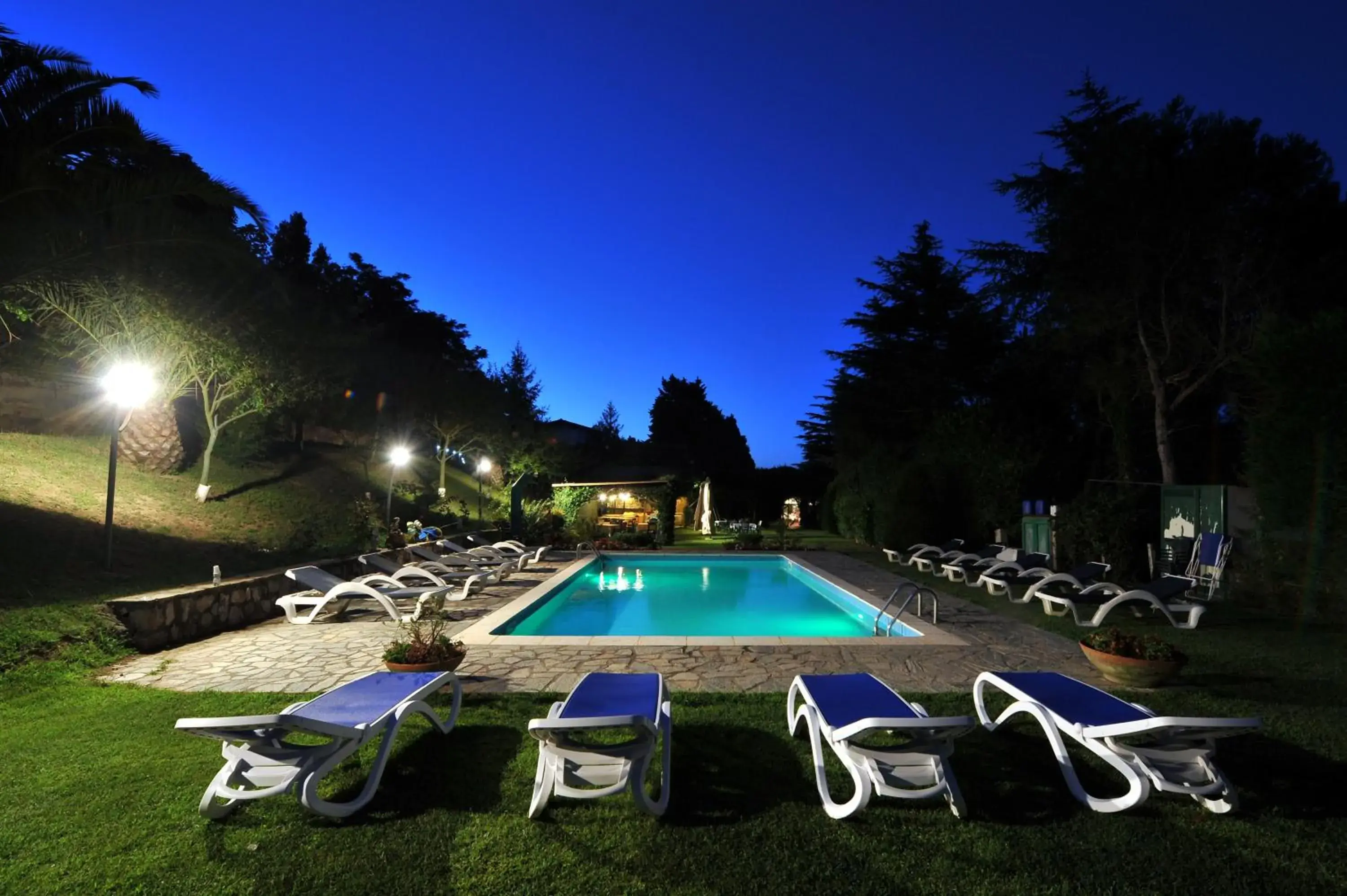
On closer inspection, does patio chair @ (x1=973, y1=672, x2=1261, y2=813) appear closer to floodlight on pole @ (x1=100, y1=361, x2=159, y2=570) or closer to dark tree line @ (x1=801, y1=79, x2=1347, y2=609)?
dark tree line @ (x1=801, y1=79, x2=1347, y2=609)

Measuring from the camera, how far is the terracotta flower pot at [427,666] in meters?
4.82

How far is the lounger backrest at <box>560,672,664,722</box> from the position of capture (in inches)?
128

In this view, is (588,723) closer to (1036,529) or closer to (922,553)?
(1036,529)

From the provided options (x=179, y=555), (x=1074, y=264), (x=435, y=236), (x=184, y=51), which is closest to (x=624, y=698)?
(x=179, y=555)

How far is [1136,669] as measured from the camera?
500 centimetres

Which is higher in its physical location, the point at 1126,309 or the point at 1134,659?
the point at 1126,309

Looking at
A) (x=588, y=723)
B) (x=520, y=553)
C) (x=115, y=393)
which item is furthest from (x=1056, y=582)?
(x=115, y=393)

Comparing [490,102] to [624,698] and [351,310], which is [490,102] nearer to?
[351,310]

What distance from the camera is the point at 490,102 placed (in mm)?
21906

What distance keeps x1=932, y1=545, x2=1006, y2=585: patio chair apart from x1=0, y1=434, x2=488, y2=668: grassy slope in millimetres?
11042

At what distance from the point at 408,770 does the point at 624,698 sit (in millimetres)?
1195

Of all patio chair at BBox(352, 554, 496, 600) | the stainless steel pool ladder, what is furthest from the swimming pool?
patio chair at BBox(352, 554, 496, 600)

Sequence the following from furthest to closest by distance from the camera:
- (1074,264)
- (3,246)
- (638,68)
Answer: (638,68), (1074,264), (3,246)

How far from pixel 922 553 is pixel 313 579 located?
1164 centimetres
